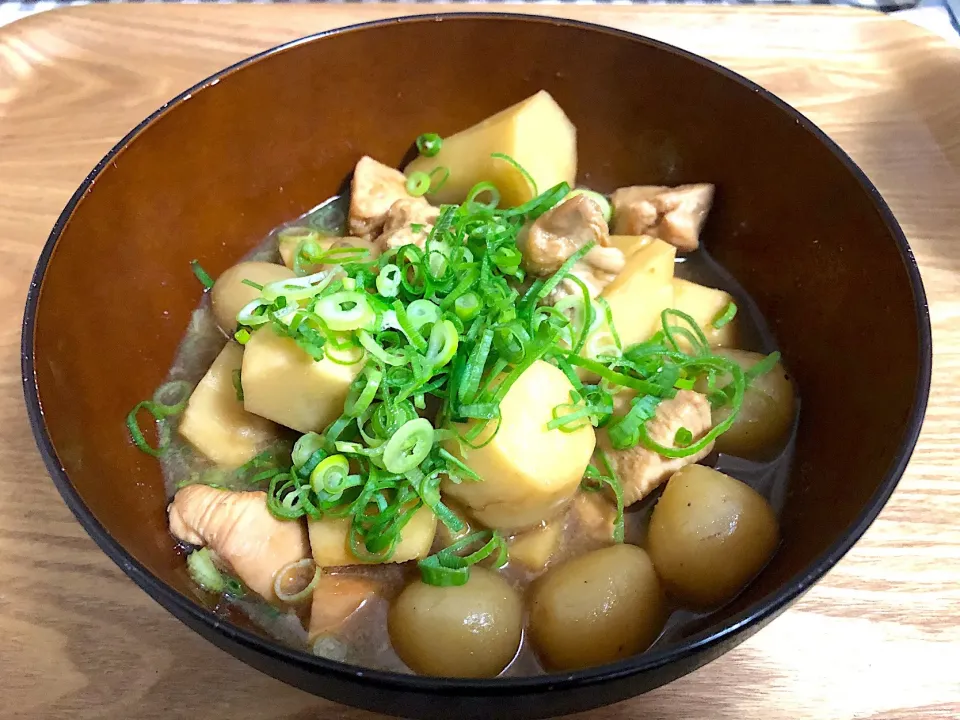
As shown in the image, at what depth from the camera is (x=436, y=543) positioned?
3.98ft

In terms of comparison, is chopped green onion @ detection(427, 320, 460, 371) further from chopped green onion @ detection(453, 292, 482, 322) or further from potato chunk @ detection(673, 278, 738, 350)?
potato chunk @ detection(673, 278, 738, 350)

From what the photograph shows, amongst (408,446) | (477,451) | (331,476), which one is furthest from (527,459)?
(331,476)

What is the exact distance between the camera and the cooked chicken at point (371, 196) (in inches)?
61.7

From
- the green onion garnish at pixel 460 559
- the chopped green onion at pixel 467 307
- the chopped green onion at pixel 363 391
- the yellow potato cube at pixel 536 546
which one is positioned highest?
the chopped green onion at pixel 467 307

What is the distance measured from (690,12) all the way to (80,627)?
1944 millimetres

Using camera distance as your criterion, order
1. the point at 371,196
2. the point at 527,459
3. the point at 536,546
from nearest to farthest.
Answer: the point at 527,459 → the point at 536,546 → the point at 371,196

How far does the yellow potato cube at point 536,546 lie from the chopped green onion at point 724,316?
54 cm

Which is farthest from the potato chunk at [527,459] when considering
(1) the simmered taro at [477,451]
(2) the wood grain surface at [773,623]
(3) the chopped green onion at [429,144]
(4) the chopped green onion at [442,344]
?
(3) the chopped green onion at [429,144]

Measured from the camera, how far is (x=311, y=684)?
2.98ft

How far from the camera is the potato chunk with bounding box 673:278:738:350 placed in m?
1.46

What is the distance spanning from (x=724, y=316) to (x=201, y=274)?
42.5 inches

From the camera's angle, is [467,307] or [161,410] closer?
[467,307]

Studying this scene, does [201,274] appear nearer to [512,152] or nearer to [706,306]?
[512,152]

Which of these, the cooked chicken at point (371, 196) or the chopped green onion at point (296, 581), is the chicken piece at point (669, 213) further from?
the chopped green onion at point (296, 581)
